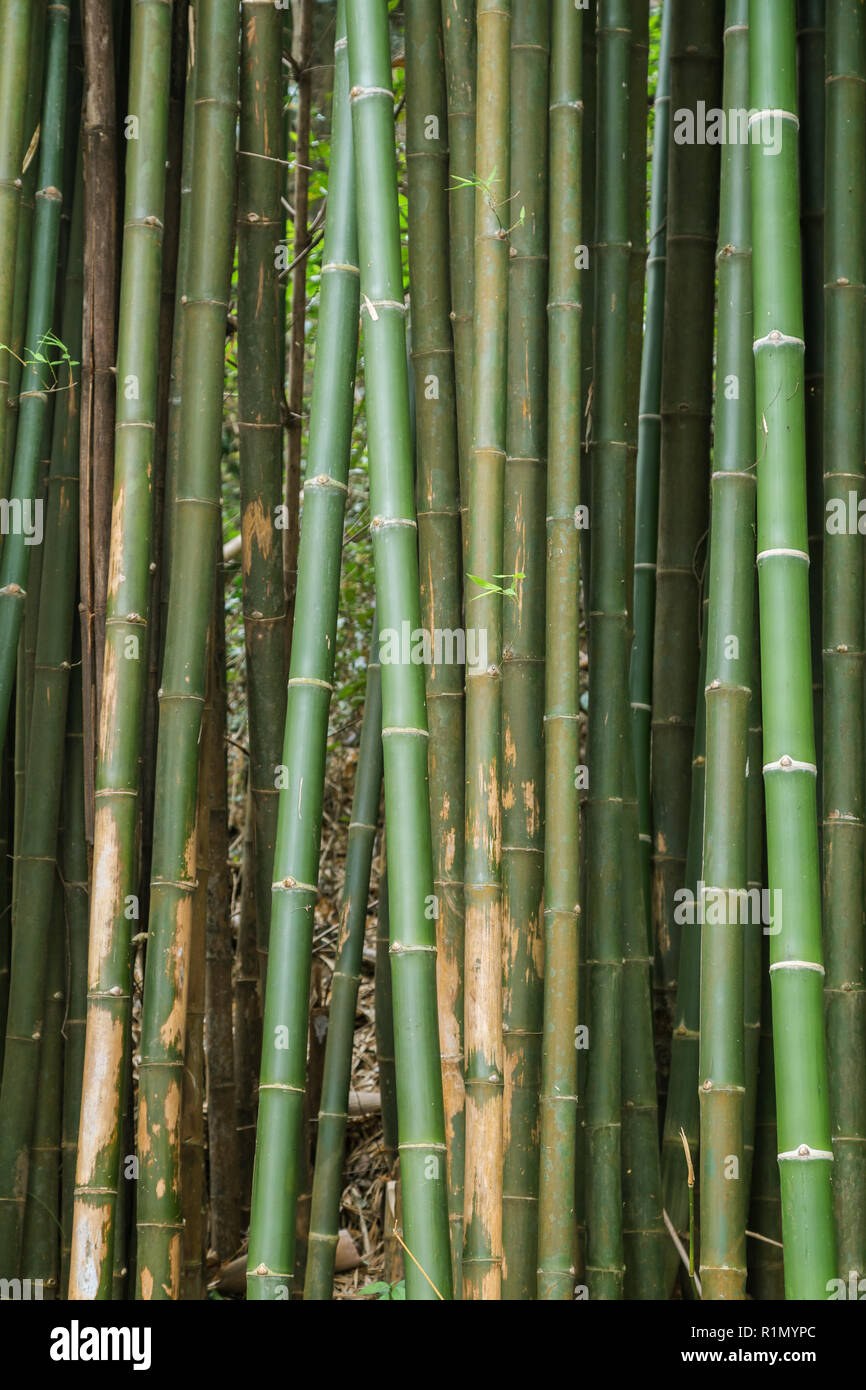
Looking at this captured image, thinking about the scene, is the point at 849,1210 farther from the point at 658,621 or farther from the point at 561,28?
the point at 561,28

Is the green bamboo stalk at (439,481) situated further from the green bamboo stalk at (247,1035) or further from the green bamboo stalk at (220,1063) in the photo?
the green bamboo stalk at (247,1035)

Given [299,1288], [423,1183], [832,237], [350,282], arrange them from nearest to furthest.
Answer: [423,1183]
[350,282]
[832,237]
[299,1288]

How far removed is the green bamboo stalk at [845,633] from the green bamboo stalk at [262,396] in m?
0.96

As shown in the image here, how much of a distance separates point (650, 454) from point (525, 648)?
993 mm

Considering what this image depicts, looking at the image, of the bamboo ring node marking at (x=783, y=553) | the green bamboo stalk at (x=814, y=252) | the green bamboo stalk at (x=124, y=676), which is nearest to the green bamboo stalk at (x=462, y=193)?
the green bamboo stalk at (x=124, y=676)

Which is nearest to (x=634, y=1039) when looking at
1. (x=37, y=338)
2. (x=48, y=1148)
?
(x=48, y=1148)

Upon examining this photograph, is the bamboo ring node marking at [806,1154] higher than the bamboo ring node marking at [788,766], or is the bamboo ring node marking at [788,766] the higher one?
the bamboo ring node marking at [788,766]

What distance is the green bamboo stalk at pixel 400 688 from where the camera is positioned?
5.65ft

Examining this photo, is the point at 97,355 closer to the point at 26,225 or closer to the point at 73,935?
the point at 26,225

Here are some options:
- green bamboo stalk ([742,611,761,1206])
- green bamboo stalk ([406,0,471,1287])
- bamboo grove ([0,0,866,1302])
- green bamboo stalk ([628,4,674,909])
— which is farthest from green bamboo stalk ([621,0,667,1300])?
green bamboo stalk ([628,4,674,909])

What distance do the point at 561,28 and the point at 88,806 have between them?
1.46 meters

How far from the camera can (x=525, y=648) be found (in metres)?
2.14

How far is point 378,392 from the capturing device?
1.89 metres

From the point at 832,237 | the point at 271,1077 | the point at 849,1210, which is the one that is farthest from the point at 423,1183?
the point at 832,237
